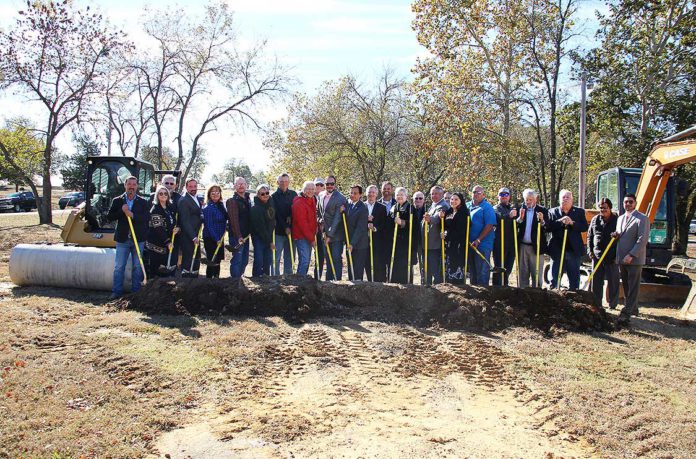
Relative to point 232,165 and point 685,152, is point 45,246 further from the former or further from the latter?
point 232,165

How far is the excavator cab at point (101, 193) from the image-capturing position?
11219 millimetres

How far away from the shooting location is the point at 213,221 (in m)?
9.12

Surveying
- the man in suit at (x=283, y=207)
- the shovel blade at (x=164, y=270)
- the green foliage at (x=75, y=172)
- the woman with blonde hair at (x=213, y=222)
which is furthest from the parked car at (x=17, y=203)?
the man in suit at (x=283, y=207)

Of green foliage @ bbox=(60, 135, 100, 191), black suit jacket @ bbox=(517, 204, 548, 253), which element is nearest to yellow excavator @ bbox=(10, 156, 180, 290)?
black suit jacket @ bbox=(517, 204, 548, 253)

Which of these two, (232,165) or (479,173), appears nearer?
(479,173)

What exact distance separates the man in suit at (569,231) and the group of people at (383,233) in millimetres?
16

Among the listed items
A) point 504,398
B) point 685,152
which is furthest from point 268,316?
point 685,152

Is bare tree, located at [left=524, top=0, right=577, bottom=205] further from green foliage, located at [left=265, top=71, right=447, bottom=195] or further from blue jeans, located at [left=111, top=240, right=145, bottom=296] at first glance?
blue jeans, located at [left=111, top=240, right=145, bottom=296]

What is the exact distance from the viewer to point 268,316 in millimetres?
7906

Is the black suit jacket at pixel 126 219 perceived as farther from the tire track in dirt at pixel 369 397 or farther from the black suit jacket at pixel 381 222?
the black suit jacket at pixel 381 222

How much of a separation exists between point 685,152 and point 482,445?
7.85m

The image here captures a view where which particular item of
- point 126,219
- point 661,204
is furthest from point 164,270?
point 661,204

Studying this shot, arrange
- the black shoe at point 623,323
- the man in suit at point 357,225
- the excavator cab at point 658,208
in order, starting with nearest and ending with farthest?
the black shoe at point 623,323 < the man in suit at point 357,225 < the excavator cab at point 658,208

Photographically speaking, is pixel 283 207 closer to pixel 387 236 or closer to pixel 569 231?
pixel 387 236
